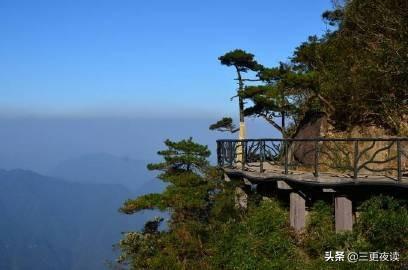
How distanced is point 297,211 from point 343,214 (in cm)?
168

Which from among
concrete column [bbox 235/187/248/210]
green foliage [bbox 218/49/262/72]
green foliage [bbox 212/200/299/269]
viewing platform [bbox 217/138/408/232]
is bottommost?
green foliage [bbox 212/200/299/269]

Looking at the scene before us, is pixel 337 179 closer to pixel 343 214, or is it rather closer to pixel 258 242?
pixel 343 214

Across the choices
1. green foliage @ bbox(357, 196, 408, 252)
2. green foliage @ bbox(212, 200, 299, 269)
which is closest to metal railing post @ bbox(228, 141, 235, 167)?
green foliage @ bbox(212, 200, 299, 269)

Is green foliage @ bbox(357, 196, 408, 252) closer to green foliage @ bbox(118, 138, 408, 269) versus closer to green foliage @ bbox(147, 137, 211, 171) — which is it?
green foliage @ bbox(118, 138, 408, 269)

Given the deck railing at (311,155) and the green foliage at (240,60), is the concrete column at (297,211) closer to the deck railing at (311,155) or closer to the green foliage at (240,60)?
the deck railing at (311,155)

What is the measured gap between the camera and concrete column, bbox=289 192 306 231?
14.8m

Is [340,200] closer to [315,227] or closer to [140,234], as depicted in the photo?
[315,227]

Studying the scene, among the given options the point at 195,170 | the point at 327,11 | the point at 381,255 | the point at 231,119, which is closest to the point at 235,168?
the point at 195,170

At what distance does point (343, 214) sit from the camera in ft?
44.8

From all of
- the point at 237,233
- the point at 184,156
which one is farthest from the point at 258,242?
the point at 184,156

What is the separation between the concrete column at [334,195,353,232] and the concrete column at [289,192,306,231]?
1.33 meters

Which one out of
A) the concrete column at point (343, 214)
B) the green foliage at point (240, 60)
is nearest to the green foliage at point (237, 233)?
the concrete column at point (343, 214)

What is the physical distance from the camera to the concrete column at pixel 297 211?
584 inches

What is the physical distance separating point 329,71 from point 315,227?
1013 cm
